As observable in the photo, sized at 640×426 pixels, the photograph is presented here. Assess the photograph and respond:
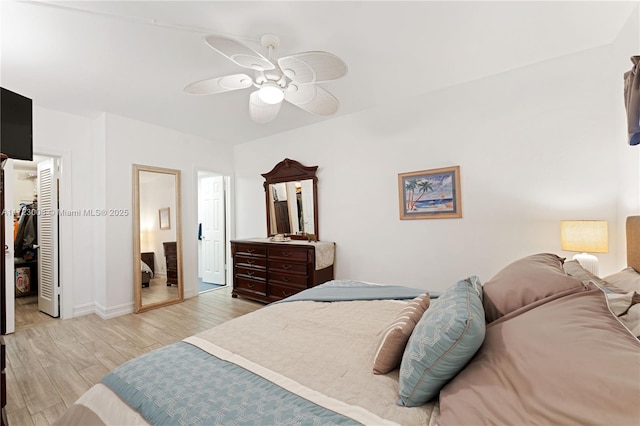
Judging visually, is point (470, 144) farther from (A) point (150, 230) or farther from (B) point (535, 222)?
(A) point (150, 230)

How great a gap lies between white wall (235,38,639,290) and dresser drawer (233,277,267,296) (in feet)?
3.50

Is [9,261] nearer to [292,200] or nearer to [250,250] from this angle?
[250,250]

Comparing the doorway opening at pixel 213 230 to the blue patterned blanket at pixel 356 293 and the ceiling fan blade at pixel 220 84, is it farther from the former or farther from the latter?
the blue patterned blanket at pixel 356 293

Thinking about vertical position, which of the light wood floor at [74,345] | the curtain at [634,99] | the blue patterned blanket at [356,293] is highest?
the curtain at [634,99]

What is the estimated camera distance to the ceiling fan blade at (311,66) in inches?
61.5

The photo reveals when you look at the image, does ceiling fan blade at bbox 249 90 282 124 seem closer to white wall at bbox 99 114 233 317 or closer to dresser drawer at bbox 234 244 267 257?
dresser drawer at bbox 234 244 267 257

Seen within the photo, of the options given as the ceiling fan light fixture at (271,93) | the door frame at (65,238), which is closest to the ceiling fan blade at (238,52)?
the ceiling fan light fixture at (271,93)

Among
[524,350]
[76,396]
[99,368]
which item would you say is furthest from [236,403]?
[99,368]

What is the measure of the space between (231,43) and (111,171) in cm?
295

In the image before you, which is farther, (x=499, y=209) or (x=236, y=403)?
(x=499, y=209)

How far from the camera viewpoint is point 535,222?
8.29ft

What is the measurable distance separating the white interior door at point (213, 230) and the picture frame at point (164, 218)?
3.28ft

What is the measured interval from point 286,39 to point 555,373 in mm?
2334

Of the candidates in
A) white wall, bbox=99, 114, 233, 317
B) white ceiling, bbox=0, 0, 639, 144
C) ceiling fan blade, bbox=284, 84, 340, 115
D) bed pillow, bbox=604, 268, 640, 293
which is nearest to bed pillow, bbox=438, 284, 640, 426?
bed pillow, bbox=604, 268, 640, 293
